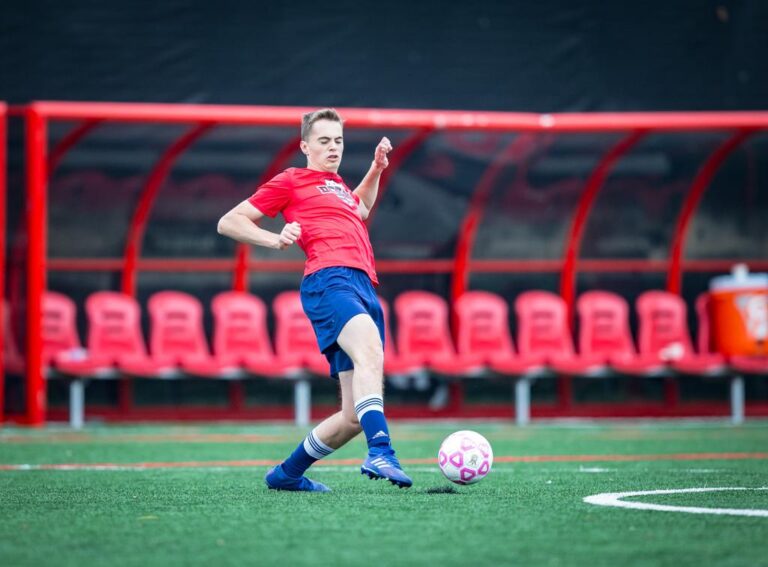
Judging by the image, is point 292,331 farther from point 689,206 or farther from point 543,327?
point 689,206

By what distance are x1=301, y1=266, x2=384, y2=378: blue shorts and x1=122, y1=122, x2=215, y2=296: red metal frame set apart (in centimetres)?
788

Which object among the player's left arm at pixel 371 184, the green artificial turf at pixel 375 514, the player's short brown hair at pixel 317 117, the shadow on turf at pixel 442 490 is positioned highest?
the player's short brown hair at pixel 317 117

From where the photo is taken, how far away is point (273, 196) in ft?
20.3

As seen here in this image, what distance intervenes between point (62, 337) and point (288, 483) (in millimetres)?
8038

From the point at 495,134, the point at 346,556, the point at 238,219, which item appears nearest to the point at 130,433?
the point at 495,134

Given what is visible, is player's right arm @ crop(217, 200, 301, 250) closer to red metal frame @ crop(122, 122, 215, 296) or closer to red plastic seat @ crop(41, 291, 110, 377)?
red plastic seat @ crop(41, 291, 110, 377)

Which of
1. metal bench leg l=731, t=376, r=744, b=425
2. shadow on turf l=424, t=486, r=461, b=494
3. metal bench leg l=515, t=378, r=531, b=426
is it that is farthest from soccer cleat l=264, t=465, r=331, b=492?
metal bench leg l=731, t=376, r=744, b=425

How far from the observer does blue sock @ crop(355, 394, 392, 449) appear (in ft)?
18.7

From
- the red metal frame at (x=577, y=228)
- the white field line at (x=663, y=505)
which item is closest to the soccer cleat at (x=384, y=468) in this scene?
the white field line at (x=663, y=505)

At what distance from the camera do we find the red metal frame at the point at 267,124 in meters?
12.7

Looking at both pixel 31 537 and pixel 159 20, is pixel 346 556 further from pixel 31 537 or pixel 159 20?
pixel 159 20

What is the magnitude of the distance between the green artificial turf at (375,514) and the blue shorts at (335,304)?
67cm

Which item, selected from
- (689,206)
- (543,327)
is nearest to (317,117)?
(543,327)

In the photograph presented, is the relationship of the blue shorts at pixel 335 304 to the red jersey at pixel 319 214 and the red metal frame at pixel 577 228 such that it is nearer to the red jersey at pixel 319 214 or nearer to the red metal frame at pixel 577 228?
the red jersey at pixel 319 214
